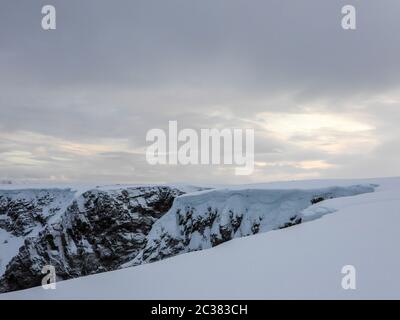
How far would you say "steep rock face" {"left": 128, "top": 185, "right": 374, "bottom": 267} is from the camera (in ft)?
123

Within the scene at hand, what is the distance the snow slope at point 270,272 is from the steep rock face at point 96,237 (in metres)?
73.0

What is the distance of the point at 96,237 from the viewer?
80875mm

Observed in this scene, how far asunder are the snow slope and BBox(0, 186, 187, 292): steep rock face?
73.0 m

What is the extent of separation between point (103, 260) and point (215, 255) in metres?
75.3

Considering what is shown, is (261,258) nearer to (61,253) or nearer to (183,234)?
(183,234)

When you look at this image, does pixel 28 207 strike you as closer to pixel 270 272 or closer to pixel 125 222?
pixel 125 222

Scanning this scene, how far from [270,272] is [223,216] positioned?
40037 millimetres

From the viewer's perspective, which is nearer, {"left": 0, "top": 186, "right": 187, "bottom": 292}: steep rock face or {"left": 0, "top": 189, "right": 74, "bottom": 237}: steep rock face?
{"left": 0, "top": 186, "right": 187, "bottom": 292}: steep rock face

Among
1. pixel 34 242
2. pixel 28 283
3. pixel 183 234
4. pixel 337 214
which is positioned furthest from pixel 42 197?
pixel 337 214

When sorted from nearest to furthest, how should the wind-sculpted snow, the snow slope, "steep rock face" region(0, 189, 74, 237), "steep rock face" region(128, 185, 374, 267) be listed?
the snow slope < "steep rock face" region(128, 185, 374, 267) < the wind-sculpted snow < "steep rock face" region(0, 189, 74, 237)

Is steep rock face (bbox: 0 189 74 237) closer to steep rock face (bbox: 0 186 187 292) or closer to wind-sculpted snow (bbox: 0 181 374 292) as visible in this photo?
wind-sculpted snow (bbox: 0 181 374 292)

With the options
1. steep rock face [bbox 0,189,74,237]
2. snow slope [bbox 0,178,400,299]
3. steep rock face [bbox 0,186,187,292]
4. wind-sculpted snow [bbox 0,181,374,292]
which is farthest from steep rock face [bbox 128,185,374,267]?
steep rock face [bbox 0,189,74,237]

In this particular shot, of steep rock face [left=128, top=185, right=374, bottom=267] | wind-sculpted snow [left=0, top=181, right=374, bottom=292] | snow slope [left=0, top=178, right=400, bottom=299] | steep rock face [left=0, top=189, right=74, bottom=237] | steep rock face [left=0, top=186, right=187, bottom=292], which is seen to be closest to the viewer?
snow slope [left=0, top=178, right=400, bottom=299]

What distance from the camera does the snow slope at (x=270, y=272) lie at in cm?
525
